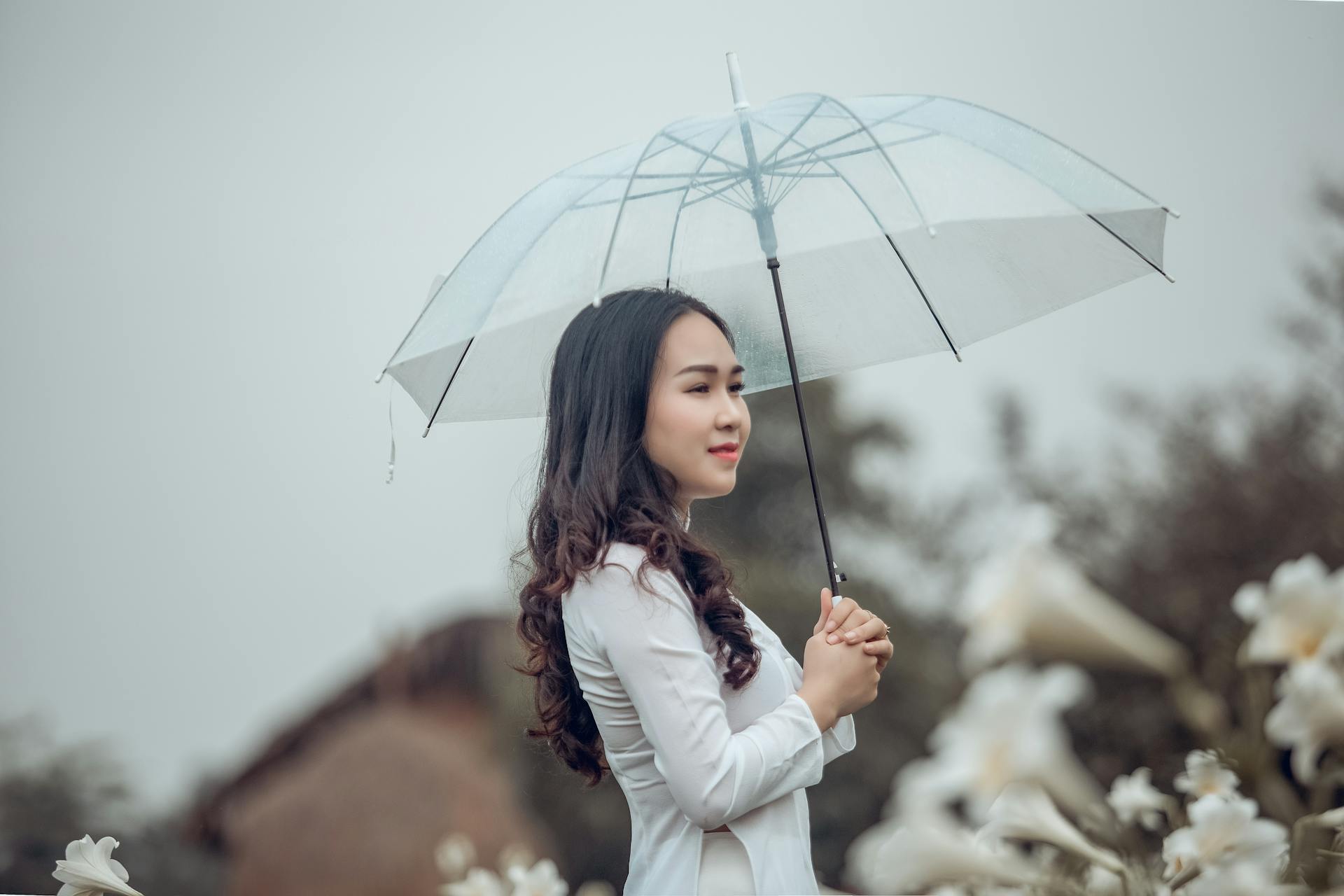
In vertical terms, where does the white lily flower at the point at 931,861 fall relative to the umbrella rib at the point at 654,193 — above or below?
below

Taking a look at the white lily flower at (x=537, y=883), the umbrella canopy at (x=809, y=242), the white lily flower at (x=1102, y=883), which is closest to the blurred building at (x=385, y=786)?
the white lily flower at (x=537, y=883)

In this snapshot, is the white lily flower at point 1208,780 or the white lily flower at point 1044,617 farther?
the white lily flower at point 1208,780

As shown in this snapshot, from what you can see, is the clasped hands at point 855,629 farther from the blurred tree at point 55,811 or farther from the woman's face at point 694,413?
the blurred tree at point 55,811

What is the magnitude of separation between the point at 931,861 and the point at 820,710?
601 mm

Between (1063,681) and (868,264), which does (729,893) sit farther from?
(868,264)

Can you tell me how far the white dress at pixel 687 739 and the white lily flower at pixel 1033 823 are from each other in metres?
0.46

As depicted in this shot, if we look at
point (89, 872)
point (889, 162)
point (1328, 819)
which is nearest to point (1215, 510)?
point (889, 162)

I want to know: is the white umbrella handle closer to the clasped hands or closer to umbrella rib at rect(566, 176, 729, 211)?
umbrella rib at rect(566, 176, 729, 211)

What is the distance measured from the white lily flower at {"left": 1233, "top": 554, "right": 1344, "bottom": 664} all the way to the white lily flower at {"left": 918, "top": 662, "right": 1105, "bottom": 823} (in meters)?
0.10

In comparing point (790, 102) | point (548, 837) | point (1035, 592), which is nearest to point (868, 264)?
point (790, 102)

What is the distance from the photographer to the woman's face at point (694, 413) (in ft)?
5.15

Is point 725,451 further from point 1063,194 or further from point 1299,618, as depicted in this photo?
point 1299,618

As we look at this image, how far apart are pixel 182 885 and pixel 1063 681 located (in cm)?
757

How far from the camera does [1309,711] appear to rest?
23.4 inches
